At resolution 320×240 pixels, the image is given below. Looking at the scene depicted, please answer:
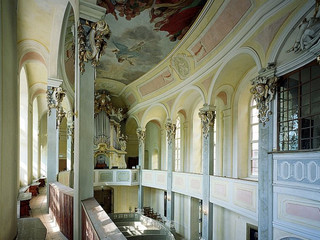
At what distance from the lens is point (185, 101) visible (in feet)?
47.1

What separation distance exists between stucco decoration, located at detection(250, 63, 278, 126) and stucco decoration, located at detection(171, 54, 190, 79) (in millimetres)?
4946

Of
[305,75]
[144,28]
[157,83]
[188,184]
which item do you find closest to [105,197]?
[188,184]

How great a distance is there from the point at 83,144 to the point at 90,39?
6.09 feet

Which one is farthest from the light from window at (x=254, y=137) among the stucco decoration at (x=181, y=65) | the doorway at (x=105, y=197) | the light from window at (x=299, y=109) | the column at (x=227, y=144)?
the doorway at (x=105, y=197)

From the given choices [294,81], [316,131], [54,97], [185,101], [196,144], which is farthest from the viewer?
[196,144]

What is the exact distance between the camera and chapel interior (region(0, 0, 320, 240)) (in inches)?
162

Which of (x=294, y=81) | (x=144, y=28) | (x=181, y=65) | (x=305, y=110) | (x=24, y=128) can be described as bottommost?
(x=24, y=128)

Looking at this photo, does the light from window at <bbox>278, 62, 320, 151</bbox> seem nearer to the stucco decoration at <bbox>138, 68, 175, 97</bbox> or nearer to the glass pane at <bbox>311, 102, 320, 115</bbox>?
the glass pane at <bbox>311, 102, 320, 115</bbox>

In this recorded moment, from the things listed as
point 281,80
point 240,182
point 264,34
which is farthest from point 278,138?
point 264,34

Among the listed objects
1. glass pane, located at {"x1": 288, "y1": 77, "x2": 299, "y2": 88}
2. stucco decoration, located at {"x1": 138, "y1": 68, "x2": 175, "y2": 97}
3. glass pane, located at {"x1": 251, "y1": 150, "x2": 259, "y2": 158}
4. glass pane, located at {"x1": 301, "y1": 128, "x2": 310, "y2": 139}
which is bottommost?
glass pane, located at {"x1": 251, "y1": 150, "x2": 259, "y2": 158}

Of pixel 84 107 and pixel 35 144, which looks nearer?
pixel 84 107

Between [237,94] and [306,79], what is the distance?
4837 mm

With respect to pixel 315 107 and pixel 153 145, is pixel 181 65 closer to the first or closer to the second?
pixel 315 107

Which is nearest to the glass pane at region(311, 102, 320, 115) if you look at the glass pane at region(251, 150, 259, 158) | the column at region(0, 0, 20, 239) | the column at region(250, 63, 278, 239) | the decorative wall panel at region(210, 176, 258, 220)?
the column at region(250, 63, 278, 239)
